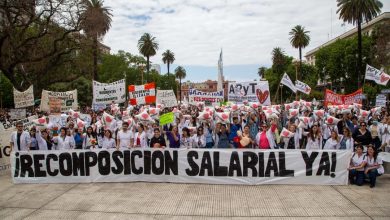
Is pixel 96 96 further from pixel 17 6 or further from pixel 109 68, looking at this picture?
pixel 109 68

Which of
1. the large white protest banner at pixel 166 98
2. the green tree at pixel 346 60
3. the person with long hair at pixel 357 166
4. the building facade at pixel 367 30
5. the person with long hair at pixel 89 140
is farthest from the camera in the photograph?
the building facade at pixel 367 30

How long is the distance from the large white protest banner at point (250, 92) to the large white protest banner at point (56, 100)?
7.66 m

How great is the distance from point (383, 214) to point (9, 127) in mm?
11124

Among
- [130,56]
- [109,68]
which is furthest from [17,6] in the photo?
[130,56]

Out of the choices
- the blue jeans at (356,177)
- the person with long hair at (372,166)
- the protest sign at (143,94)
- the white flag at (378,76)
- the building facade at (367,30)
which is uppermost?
the building facade at (367,30)

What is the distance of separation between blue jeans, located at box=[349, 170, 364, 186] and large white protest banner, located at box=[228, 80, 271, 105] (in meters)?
5.82

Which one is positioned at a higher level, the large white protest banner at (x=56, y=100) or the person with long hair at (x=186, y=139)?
the large white protest banner at (x=56, y=100)

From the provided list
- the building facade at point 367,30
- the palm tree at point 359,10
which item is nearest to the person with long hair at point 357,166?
the palm tree at point 359,10

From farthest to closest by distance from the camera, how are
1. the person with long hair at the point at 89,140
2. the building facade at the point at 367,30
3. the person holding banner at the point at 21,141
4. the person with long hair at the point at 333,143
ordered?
the building facade at the point at 367,30, the person with long hair at the point at 89,140, the person holding banner at the point at 21,141, the person with long hair at the point at 333,143

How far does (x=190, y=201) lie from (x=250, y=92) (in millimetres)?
8006

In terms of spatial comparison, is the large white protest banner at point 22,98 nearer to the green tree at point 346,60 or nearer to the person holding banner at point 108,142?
the person holding banner at point 108,142

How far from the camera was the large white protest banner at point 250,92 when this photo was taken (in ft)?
49.6

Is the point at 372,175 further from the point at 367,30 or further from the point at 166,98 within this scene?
the point at 367,30

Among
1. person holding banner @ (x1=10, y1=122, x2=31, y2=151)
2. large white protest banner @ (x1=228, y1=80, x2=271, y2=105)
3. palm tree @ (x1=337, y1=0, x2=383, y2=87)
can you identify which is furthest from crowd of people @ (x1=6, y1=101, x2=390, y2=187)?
palm tree @ (x1=337, y1=0, x2=383, y2=87)
